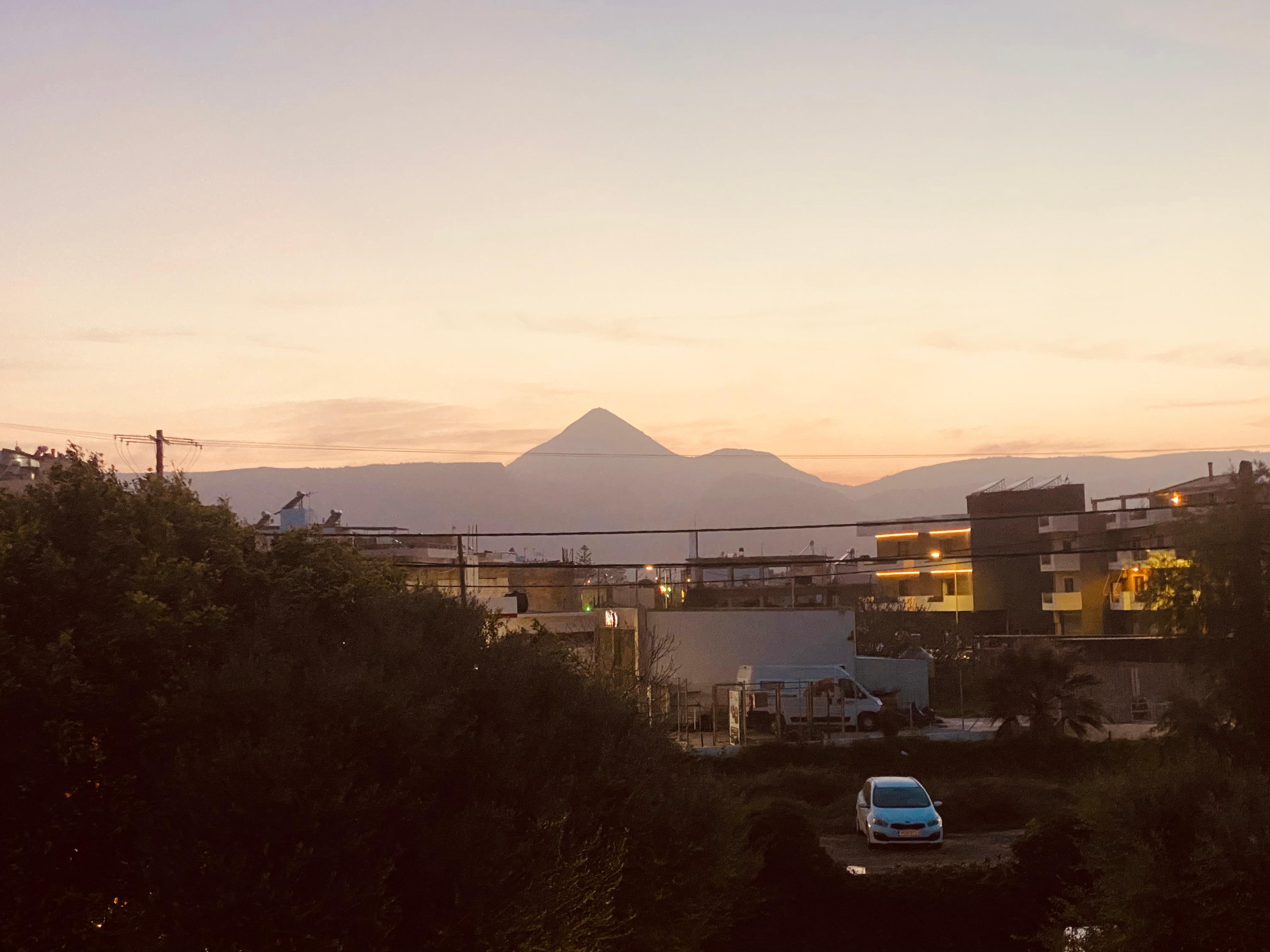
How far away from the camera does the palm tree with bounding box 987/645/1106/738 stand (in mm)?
38656

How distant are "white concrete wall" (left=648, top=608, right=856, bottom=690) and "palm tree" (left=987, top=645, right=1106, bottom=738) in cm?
1212

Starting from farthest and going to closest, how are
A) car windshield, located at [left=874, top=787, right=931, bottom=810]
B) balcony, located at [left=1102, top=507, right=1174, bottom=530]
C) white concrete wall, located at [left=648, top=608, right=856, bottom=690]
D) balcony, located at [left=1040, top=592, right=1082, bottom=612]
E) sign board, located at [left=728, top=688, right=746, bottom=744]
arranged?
balcony, located at [left=1102, top=507, right=1174, bottom=530], balcony, located at [left=1040, top=592, right=1082, bottom=612], white concrete wall, located at [left=648, top=608, right=856, bottom=690], sign board, located at [left=728, top=688, right=746, bottom=744], car windshield, located at [left=874, top=787, right=931, bottom=810]

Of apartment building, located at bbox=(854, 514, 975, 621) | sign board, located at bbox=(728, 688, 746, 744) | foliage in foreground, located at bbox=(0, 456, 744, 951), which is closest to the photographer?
foliage in foreground, located at bbox=(0, 456, 744, 951)

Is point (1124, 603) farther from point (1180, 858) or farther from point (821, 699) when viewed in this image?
point (1180, 858)

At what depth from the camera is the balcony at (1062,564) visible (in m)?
86.3

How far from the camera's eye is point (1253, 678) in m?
22.3

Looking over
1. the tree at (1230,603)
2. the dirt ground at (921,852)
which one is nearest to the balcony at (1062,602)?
the dirt ground at (921,852)

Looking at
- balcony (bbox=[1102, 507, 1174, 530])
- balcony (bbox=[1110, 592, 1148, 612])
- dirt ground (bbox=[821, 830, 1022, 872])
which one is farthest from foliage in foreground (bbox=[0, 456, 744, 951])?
balcony (bbox=[1102, 507, 1174, 530])

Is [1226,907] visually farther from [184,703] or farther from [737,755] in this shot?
[737,755]

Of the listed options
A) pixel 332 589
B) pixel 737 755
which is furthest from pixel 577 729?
pixel 737 755

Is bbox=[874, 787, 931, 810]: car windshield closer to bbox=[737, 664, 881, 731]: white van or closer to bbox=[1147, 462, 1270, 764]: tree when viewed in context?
bbox=[1147, 462, 1270, 764]: tree

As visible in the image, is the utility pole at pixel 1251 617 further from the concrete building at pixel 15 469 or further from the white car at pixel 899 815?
the concrete building at pixel 15 469

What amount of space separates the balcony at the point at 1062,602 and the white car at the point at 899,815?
61.7 metres

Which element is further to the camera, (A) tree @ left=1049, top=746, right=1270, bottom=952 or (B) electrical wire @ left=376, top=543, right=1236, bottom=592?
(B) electrical wire @ left=376, top=543, right=1236, bottom=592
